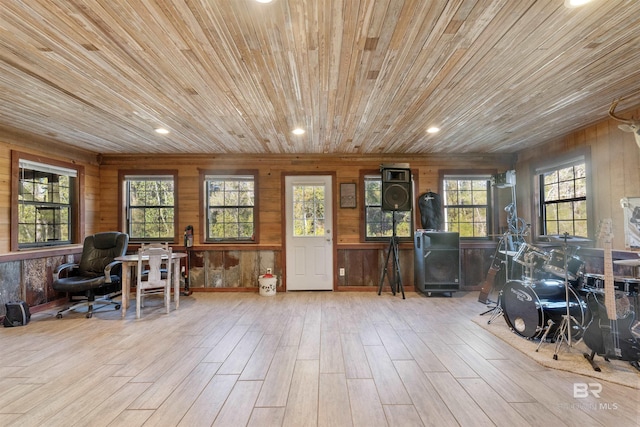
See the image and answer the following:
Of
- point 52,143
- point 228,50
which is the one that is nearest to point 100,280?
point 52,143

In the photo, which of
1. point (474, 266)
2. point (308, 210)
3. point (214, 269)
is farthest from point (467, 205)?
point (214, 269)

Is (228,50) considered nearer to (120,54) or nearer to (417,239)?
(120,54)

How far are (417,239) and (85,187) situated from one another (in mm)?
5611

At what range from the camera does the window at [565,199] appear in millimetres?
3926

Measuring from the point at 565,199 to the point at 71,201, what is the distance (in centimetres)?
749

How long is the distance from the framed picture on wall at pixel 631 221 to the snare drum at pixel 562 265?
98 centimetres

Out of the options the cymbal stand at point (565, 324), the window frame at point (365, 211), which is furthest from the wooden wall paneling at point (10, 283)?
the cymbal stand at point (565, 324)

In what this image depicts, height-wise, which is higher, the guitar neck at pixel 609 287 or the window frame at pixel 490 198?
the window frame at pixel 490 198

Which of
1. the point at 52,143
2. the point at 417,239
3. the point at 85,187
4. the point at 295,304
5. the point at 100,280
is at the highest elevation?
the point at 52,143

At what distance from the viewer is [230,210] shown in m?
5.36

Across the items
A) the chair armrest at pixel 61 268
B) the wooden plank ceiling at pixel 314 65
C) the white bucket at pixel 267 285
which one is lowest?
the white bucket at pixel 267 285

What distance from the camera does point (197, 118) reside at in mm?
3393

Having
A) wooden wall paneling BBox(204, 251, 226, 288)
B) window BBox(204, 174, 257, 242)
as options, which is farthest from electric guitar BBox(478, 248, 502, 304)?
wooden wall paneling BBox(204, 251, 226, 288)

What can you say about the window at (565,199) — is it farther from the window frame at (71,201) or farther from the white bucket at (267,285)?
the window frame at (71,201)
